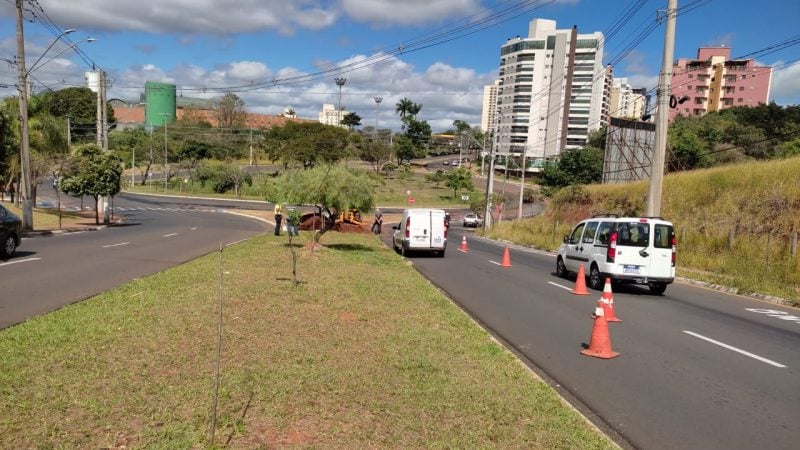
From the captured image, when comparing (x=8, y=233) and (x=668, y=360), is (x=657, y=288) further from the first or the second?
(x=8, y=233)

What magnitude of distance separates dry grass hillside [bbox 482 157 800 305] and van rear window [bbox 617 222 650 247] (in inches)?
152

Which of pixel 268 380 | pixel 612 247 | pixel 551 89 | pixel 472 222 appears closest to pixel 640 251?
pixel 612 247

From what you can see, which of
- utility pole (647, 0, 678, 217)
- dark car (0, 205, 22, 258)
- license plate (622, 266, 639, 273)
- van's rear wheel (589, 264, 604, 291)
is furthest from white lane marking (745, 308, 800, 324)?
dark car (0, 205, 22, 258)

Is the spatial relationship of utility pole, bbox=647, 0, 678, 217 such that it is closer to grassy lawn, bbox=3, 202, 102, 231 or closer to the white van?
the white van

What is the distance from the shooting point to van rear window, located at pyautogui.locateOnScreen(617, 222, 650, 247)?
15312 mm

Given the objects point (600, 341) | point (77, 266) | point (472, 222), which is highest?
point (600, 341)

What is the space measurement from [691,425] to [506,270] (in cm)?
1476

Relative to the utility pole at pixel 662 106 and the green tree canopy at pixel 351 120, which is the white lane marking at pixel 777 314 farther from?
the green tree canopy at pixel 351 120

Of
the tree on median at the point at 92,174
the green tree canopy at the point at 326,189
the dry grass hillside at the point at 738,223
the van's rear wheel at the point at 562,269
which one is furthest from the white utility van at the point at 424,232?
the tree on median at the point at 92,174

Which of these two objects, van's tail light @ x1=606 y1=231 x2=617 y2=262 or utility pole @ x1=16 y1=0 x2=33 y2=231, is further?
utility pole @ x1=16 y1=0 x2=33 y2=231

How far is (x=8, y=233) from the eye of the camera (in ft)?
55.6

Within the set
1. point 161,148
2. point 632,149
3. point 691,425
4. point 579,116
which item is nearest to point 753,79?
point 579,116

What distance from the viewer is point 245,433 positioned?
15.8 feet

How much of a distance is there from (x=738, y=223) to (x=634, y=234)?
12.6 meters
